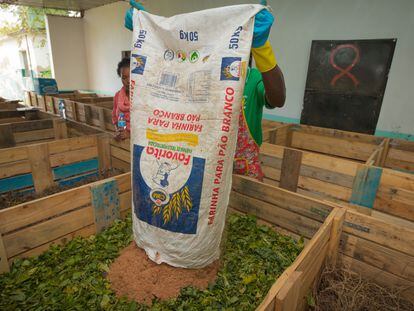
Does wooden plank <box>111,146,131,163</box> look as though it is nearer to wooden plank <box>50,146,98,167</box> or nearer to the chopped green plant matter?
wooden plank <box>50,146,98,167</box>

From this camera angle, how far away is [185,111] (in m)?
1.42

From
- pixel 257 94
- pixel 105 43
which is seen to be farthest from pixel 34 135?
pixel 105 43

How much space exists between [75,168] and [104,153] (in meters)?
0.36

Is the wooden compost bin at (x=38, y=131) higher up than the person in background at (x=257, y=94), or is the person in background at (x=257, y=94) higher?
the person in background at (x=257, y=94)

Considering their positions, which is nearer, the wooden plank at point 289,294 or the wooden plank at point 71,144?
the wooden plank at point 289,294

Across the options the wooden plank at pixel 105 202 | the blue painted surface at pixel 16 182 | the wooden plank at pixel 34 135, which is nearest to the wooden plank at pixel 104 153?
the blue painted surface at pixel 16 182

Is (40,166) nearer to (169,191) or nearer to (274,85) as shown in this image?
(169,191)

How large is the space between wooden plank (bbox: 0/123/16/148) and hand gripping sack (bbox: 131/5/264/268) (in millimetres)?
2623

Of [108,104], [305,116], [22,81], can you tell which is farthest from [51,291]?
[22,81]

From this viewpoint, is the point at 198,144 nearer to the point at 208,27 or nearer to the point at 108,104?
the point at 208,27

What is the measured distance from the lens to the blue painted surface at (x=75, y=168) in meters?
2.93

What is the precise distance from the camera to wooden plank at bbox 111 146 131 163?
2977mm

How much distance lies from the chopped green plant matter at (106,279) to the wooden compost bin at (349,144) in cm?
158

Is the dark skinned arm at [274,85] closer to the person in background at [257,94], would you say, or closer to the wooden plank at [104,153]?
the person in background at [257,94]
